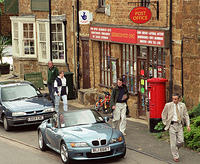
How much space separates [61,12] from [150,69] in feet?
29.2

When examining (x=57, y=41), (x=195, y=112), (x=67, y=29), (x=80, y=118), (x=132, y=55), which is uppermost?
(x=67, y=29)

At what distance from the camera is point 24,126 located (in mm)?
20047

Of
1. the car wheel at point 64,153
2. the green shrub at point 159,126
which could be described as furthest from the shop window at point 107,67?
the car wheel at point 64,153

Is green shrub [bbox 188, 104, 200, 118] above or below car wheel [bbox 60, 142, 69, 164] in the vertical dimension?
above

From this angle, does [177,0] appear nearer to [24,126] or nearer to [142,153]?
[142,153]

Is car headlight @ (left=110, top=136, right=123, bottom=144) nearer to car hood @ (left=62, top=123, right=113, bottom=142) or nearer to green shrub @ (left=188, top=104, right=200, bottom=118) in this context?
car hood @ (left=62, top=123, right=113, bottom=142)

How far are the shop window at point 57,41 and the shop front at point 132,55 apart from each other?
13.0 feet

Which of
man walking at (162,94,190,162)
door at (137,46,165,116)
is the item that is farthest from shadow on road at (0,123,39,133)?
man walking at (162,94,190,162)

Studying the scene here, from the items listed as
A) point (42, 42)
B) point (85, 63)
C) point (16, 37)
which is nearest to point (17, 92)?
point (85, 63)

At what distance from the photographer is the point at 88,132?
560 inches

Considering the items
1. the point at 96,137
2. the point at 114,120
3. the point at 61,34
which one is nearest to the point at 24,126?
the point at 114,120

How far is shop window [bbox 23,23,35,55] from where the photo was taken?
30516mm

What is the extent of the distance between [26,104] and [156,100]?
181 inches

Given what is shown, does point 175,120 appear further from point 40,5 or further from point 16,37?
point 16,37
